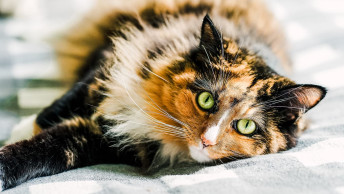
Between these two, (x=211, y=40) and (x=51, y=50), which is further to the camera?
(x=51, y=50)

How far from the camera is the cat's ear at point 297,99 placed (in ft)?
4.06

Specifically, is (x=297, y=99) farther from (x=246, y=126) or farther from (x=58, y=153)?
(x=58, y=153)

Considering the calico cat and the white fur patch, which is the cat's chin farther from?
the white fur patch

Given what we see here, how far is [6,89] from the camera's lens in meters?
1.72

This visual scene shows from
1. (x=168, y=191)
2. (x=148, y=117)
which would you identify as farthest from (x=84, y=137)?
(x=168, y=191)

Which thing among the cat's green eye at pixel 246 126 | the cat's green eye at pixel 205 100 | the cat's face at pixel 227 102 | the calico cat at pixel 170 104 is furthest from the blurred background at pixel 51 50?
the cat's green eye at pixel 205 100

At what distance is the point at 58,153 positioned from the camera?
1.25 meters

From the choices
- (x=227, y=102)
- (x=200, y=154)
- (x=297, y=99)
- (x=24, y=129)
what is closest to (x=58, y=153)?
(x=24, y=129)

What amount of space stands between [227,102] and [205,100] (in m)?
0.08

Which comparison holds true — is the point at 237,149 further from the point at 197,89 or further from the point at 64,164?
the point at 64,164

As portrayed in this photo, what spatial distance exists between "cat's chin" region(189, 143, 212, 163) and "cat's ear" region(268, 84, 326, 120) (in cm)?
32

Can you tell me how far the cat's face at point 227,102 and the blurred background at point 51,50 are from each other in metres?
0.37

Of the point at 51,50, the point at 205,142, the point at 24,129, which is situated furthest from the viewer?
the point at 51,50

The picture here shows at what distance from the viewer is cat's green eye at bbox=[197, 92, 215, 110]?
1.24m
